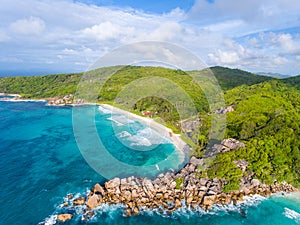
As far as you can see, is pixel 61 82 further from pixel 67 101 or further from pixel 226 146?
pixel 226 146

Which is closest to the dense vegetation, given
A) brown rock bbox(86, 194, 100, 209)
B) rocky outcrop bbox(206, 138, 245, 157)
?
rocky outcrop bbox(206, 138, 245, 157)

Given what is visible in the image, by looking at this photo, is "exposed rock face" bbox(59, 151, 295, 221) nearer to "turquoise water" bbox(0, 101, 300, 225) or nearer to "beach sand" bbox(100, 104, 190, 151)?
"turquoise water" bbox(0, 101, 300, 225)

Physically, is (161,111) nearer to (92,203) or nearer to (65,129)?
(65,129)

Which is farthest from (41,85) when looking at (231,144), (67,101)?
(231,144)

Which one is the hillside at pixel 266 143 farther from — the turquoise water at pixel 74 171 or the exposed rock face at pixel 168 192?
the turquoise water at pixel 74 171

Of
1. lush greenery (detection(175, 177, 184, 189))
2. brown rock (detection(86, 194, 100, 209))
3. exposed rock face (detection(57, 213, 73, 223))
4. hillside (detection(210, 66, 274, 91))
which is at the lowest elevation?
exposed rock face (detection(57, 213, 73, 223))

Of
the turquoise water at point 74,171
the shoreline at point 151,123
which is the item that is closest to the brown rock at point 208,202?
the turquoise water at point 74,171
